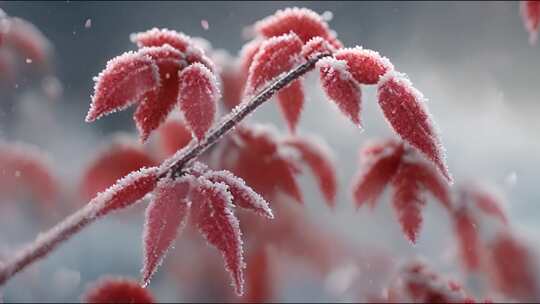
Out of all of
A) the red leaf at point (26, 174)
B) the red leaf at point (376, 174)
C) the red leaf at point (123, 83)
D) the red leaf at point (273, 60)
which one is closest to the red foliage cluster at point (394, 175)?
the red leaf at point (376, 174)

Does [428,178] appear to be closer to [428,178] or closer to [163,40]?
[428,178]

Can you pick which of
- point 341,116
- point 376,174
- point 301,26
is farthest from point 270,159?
point 341,116

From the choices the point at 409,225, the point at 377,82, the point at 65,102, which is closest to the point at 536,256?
the point at 409,225

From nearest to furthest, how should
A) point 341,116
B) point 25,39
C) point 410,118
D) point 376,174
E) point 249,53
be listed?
1. point 410,118
2. point 249,53
3. point 376,174
4. point 25,39
5. point 341,116

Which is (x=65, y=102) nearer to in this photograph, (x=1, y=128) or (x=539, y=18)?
(x=1, y=128)

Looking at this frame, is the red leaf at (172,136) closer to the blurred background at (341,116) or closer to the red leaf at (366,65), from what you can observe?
the blurred background at (341,116)

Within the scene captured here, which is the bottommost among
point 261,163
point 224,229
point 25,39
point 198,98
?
point 224,229
